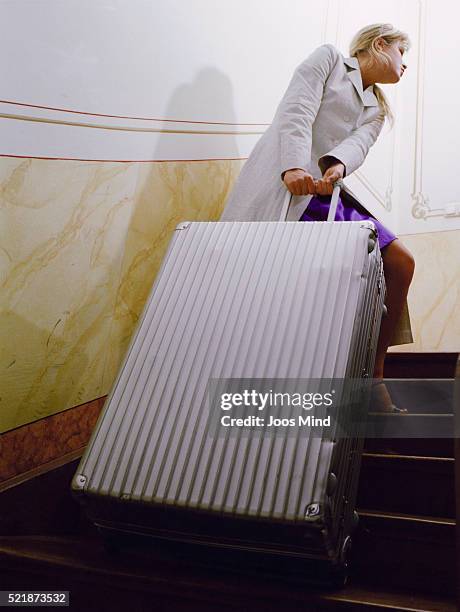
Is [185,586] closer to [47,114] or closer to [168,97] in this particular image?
[47,114]

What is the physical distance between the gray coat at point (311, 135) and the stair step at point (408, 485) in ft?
1.63

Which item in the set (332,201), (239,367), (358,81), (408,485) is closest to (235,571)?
(239,367)

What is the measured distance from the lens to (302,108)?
171 cm

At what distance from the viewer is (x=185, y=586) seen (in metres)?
1.01

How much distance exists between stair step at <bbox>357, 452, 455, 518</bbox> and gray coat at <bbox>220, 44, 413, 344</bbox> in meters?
0.50

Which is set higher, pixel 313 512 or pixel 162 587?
pixel 313 512

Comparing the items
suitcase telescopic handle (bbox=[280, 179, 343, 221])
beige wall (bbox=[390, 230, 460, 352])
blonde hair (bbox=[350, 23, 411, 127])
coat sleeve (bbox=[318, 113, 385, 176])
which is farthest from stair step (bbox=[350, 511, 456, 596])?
beige wall (bbox=[390, 230, 460, 352])

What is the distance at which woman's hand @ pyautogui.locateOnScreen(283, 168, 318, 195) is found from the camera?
1.62 meters

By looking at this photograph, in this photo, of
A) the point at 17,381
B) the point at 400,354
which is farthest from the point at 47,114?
the point at 400,354

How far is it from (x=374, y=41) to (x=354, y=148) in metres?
0.38

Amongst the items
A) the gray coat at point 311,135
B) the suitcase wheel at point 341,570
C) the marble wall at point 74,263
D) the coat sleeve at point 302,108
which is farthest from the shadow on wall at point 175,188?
the suitcase wheel at point 341,570

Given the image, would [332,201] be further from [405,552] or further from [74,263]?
[405,552]

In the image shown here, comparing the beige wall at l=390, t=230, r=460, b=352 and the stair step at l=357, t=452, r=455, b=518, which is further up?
the beige wall at l=390, t=230, r=460, b=352

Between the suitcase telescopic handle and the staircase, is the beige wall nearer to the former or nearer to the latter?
the suitcase telescopic handle
